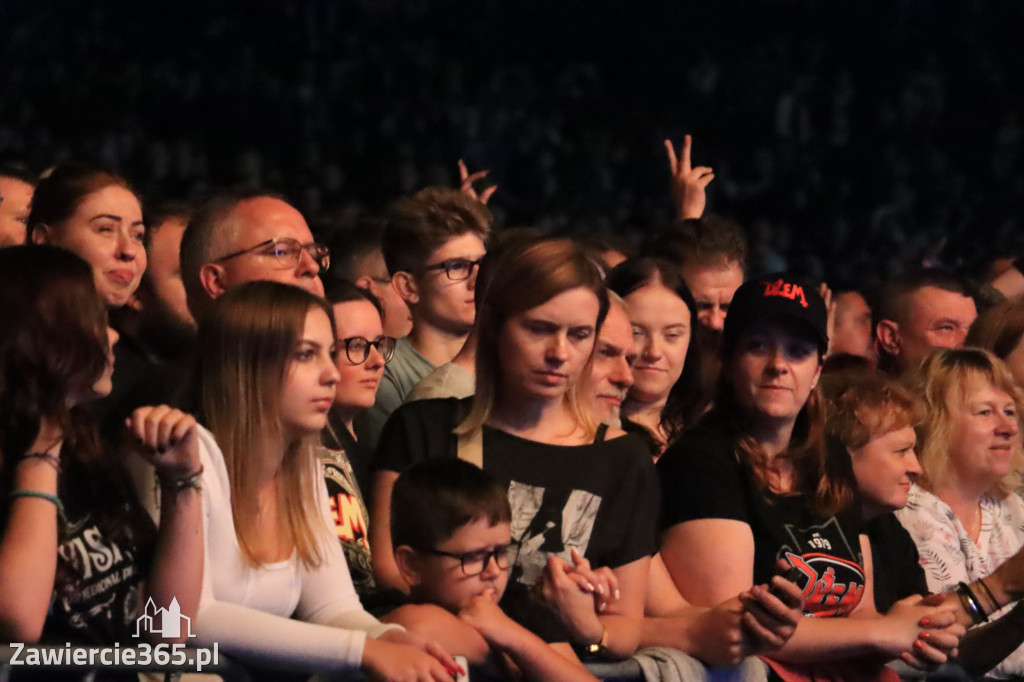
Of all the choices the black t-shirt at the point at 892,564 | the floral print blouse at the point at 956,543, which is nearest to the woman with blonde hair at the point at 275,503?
the black t-shirt at the point at 892,564

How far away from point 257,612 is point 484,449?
70 cm

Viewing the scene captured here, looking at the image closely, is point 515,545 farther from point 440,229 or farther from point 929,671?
point 440,229

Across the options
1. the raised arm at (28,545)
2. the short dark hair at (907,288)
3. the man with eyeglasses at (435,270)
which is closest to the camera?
the raised arm at (28,545)

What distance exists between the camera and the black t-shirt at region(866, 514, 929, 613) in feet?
12.7

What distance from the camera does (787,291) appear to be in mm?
3652

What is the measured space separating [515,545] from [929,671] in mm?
1180

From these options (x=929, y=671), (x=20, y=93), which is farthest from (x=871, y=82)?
(x=929, y=671)

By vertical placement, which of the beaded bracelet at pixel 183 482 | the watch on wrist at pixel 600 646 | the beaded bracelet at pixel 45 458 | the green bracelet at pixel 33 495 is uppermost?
the beaded bracelet at pixel 45 458

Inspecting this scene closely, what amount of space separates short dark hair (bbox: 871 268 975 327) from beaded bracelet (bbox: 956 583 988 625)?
1.79m

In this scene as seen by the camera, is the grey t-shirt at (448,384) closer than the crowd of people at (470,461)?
No

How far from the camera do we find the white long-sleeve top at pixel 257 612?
108 inches

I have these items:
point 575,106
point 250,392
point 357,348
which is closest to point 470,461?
point 250,392

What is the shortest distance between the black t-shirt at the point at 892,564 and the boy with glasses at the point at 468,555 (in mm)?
1181

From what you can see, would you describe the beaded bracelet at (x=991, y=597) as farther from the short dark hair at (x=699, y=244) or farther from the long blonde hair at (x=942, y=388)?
the short dark hair at (x=699, y=244)
